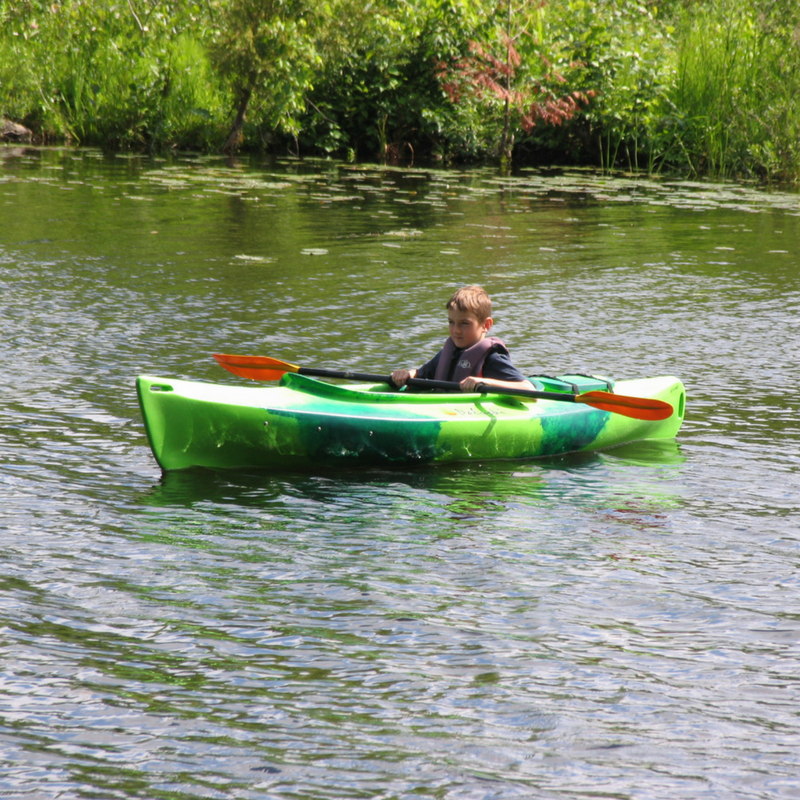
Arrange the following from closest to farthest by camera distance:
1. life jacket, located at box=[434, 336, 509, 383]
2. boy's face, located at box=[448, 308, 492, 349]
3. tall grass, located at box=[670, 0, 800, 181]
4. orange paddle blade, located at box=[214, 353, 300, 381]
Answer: boy's face, located at box=[448, 308, 492, 349]
life jacket, located at box=[434, 336, 509, 383]
orange paddle blade, located at box=[214, 353, 300, 381]
tall grass, located at box=[670, 0, 800, 181]

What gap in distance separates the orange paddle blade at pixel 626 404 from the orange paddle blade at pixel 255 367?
4.82 ft

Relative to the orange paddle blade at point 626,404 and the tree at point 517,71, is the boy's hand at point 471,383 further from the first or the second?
the tree at point 517,71

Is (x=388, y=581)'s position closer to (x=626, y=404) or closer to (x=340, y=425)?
(x=340, y=425)

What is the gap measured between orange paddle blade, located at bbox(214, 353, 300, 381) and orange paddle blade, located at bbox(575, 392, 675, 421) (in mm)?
1469

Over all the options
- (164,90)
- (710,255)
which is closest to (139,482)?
(710,255)

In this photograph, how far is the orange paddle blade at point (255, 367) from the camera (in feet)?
17.7

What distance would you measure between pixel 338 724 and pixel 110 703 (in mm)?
572

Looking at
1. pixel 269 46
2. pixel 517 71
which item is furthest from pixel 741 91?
pixel 269 46

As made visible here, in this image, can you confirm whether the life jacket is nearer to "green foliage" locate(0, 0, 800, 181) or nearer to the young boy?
the young boy

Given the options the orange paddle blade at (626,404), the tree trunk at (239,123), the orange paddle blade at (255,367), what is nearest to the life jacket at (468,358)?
the orange paddle blade at (626,404)

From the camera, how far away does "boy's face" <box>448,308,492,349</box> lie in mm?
5094

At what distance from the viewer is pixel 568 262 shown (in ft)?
33.4

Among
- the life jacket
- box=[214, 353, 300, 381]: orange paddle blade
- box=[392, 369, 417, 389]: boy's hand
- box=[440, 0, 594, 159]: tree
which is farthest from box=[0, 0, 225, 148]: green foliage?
box=[392, 369, 417, 389]: boy's hand

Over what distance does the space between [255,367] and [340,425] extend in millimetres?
962
